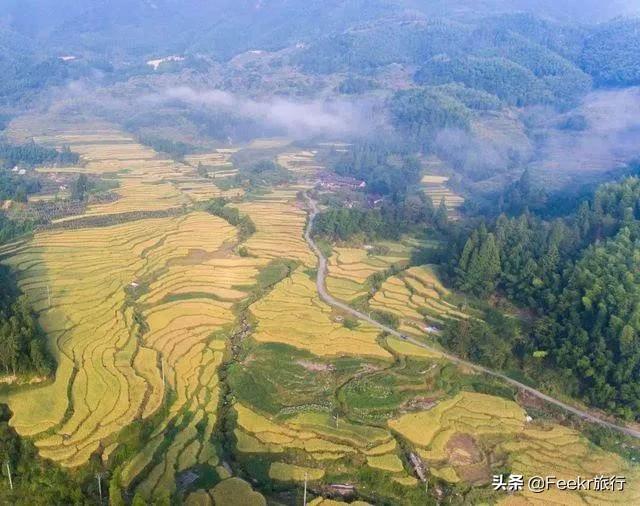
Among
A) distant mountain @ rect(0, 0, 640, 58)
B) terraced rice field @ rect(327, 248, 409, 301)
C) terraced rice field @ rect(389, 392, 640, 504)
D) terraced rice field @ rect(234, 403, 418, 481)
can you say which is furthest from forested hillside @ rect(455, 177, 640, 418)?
distant mountain @ rect(0, 0, 640, 58)

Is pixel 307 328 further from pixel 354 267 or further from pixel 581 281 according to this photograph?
pixel 581 281

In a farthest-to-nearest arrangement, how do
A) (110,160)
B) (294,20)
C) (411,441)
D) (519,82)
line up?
(294,20) → (519,82) → (110,160) → (411,441)

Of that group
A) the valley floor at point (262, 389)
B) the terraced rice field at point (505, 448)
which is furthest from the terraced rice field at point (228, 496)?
the terraced rice field at point (505, 448)

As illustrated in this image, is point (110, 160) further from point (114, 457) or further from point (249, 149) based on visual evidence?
point (114, 457)

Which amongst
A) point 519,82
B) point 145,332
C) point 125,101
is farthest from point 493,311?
point 125,101

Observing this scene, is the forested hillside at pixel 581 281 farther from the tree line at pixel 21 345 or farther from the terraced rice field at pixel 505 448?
the tree line at pixel 21 345
